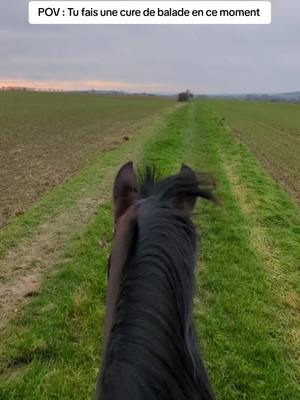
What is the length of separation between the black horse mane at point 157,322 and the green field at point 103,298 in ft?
1.44

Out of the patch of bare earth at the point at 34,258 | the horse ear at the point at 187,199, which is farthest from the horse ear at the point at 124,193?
the patch of bare earth at the point at 34,258

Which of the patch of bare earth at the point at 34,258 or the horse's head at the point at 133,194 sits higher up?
the horse's head at the point at 133,194

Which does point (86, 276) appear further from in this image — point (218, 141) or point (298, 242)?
point (218, 141)

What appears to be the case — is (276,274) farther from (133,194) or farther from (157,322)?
(157,322)

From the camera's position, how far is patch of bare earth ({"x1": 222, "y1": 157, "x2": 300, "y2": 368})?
15.2 ft

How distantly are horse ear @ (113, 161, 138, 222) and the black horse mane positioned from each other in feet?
1.08

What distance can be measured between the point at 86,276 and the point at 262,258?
260cm

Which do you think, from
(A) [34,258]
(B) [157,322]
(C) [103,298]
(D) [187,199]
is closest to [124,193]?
(D) [187,199]

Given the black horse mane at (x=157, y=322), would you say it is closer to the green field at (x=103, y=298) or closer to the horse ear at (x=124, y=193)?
the horse ear at (x=124, y=193)

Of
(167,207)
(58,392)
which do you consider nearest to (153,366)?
(167,207)

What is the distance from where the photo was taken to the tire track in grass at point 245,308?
379cm

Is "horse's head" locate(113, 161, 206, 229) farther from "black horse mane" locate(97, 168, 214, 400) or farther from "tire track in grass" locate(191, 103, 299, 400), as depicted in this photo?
"tire track in grass" locate(191, 103, 299, 400)

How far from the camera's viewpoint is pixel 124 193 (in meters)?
1.91

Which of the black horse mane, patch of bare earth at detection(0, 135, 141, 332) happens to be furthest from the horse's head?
patch of bare earth at detection(0, 135, 141, 332)
